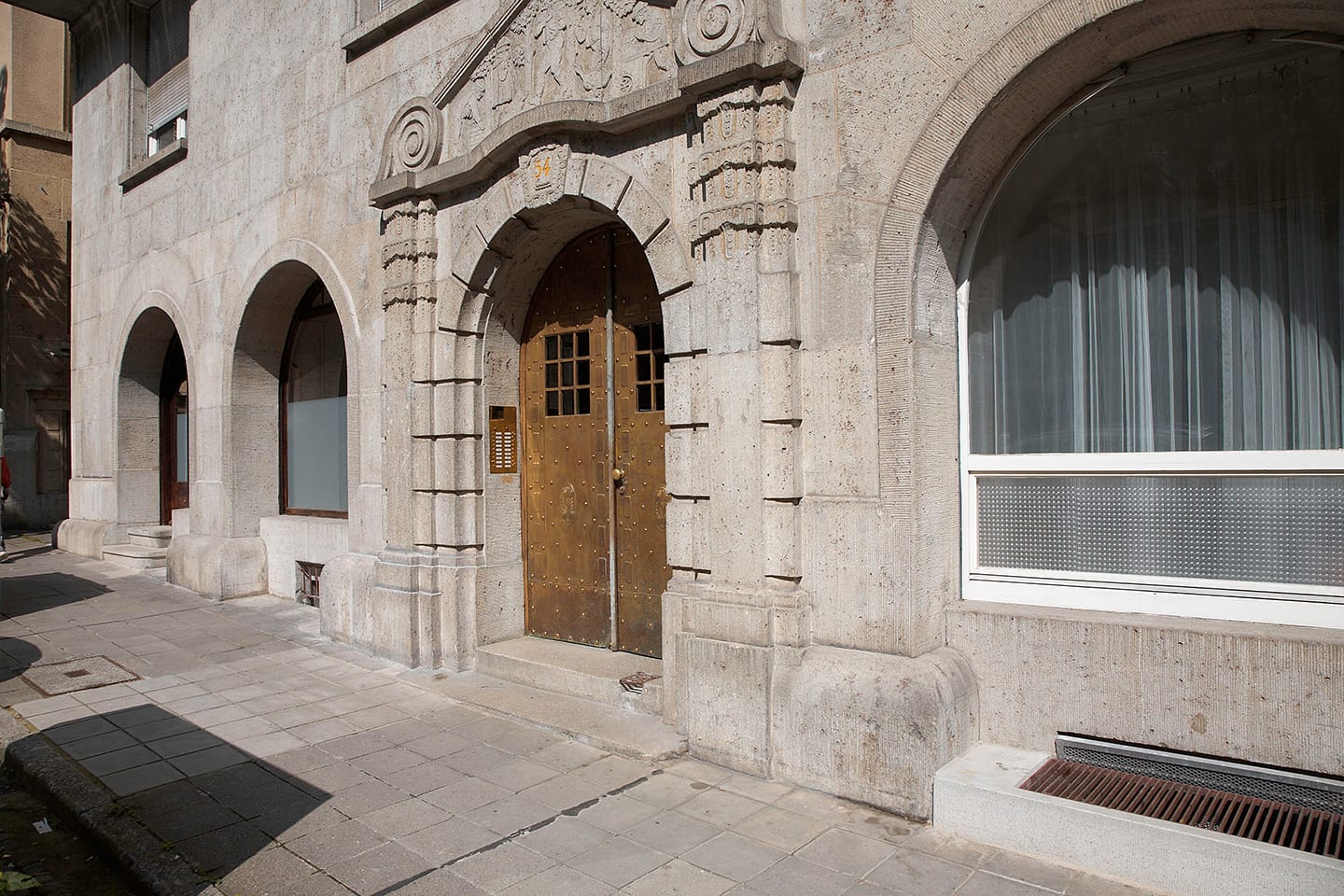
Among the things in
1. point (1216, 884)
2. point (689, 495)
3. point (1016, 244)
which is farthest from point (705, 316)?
point (1216, 884)

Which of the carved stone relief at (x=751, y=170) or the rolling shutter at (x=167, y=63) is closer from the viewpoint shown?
the carved stone relief at (x=751, y=170)

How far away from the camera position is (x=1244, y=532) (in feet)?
13.2

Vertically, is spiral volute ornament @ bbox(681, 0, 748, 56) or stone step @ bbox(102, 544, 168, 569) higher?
spiral volute ornament @ bbox(681, 0, 748, 56)

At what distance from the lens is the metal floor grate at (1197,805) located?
3459 mm

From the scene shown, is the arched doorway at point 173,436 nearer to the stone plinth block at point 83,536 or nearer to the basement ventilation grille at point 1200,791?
the stone plinth block at point 83,536

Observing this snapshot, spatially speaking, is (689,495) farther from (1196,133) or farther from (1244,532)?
(1196,133)

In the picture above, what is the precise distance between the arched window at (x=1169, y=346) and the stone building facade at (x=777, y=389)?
0.03 m

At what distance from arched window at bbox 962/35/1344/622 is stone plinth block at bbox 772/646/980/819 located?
72cm

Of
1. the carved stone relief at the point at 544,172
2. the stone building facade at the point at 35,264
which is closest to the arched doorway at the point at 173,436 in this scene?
the stone building facade at the point at 35,264

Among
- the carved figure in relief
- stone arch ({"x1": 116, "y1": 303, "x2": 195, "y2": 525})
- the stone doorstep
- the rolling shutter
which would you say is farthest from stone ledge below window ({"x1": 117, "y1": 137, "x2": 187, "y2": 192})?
the stone doorstep

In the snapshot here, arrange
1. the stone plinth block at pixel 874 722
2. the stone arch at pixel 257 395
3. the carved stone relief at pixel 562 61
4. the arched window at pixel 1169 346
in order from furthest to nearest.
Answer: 1. the stone arch at pixel 257 395
2. the carved stone relief at pixel 562 61
3. the stone plinth block at pixel 874 722
4. the arched window at pixel 1169 346

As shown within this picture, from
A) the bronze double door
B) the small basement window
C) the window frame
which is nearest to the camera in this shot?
the bronze double door

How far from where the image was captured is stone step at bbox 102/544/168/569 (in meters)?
11.7

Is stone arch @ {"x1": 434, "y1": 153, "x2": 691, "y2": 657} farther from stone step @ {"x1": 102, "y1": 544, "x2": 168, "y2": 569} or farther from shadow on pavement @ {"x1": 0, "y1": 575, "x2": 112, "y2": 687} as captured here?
stone step @ {"x1": 102, "y1": 544, "x2": 168, "y2": 569}
